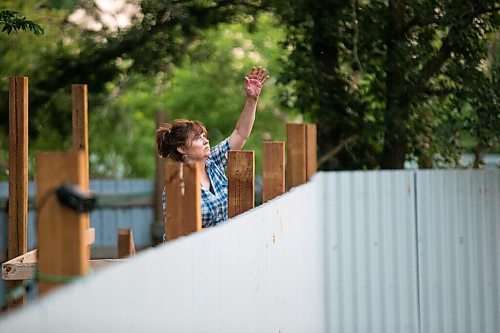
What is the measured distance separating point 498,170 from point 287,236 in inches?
152

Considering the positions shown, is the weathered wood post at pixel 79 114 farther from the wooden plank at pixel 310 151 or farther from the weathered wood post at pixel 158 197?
the weathered wood post at pixel 158 197

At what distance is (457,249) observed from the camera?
884cm

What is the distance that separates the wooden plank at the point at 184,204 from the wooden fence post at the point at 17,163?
285 cm

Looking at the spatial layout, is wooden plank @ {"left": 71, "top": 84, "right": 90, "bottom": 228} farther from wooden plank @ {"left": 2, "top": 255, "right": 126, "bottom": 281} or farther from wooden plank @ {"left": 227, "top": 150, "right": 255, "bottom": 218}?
wooden plank @ {"left": 227, "top": 150, "right": 255, "bottom": 218}

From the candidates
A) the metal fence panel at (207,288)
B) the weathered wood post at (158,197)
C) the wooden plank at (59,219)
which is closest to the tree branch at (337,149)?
the metal fence panel at (207,288)

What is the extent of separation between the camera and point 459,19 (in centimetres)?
962

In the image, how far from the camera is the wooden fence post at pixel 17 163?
19.9ft

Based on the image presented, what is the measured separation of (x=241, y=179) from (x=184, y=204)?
182 cm

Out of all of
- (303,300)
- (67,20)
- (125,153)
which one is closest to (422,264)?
(303,300)

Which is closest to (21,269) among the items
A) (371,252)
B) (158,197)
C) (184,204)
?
(184,204)

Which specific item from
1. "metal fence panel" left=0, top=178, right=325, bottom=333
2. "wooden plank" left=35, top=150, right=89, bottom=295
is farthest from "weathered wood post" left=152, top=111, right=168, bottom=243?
"wooden plank" left=35, top=150, right=89, bottom=295

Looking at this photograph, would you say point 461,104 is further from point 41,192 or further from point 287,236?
point 41,192

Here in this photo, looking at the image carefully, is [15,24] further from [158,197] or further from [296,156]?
[158,197]

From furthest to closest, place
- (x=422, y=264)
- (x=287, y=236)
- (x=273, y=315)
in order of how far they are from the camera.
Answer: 1. (x=422, y=264)
2. (x=287, y=236)
3. (x=273, y=315)
